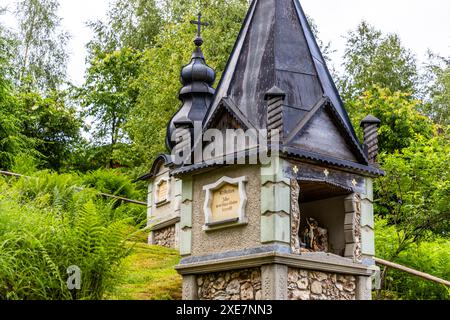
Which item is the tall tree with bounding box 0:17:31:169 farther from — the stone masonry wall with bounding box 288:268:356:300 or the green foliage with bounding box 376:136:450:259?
the stone masonry wall with bounding box 288:268:356:300

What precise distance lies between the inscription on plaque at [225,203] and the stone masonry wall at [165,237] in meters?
6.13

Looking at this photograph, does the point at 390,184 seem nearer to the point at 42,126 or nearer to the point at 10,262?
the point at 10,262

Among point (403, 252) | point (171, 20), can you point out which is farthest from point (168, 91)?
point (403, 252)

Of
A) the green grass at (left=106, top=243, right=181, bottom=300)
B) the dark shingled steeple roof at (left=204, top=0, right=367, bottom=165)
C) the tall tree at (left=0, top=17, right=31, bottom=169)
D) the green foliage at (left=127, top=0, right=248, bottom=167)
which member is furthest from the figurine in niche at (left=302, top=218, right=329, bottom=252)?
the tall tree at (left=0, top=17, right=31, bottom=169)

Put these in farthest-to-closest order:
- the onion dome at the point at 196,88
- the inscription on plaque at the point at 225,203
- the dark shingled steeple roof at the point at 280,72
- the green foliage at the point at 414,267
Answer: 1. the onion dome at the point at 196,88
2. the green foliage at the point at 414,267
3. the dark shingled steeple roof at the point at 280,72
4. the inscription on plaque at the point at 225,203

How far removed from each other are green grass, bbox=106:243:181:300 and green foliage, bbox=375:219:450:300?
4.33 meters

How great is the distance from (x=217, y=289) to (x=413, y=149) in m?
10.3

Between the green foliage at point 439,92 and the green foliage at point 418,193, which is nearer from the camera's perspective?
the green foliage at point 418,193

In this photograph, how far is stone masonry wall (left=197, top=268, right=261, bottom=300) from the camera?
31.8 ft

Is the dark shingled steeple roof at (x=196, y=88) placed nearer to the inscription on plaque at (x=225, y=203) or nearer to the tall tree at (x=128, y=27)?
the inscription on plaque at (x=225, y=203)

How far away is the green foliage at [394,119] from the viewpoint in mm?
23359

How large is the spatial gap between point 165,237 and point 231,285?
280 inches

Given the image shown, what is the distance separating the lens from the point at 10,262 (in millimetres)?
7445

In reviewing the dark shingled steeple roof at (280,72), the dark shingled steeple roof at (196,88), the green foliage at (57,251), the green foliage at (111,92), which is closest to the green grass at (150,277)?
the green foliage at (57,251)
